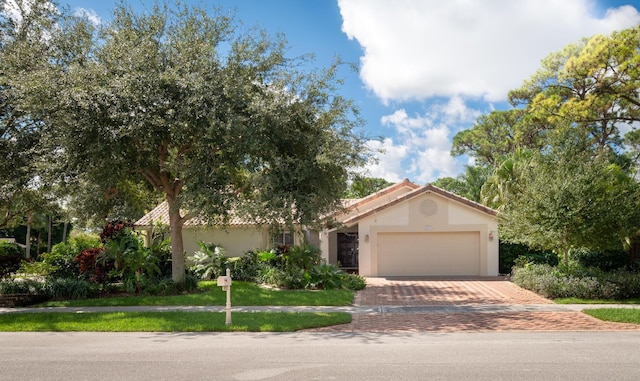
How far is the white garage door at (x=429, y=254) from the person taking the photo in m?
23.4

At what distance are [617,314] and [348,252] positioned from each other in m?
15.9

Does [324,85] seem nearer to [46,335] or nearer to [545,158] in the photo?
[545,158]

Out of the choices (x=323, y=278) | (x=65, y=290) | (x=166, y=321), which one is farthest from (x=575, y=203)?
(x=65, y=290)

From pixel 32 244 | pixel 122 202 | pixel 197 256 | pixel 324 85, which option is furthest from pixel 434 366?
pixel 32 244

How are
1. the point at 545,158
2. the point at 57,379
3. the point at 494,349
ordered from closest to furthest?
the point at 57,379
the point at 494,349
the point at 545,158

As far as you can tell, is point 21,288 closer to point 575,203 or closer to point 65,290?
point 65,290

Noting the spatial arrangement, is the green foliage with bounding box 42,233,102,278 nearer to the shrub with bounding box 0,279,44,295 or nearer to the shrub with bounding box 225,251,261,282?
the shrub with bounding box 0,279,44,295

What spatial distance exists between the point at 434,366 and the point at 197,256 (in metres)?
15.8

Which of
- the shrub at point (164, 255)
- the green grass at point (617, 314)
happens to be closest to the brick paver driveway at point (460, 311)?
the green grass at point (617, 314)

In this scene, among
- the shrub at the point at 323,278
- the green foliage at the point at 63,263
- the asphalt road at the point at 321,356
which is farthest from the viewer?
the green foliage at the point at 63,263

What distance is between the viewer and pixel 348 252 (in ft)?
90.3

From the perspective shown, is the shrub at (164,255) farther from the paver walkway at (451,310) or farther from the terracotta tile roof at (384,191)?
the terracotta tile roof at (384,191)

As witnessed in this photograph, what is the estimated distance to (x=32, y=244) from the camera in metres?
54.1

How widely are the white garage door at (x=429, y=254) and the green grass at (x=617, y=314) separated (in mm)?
9940
